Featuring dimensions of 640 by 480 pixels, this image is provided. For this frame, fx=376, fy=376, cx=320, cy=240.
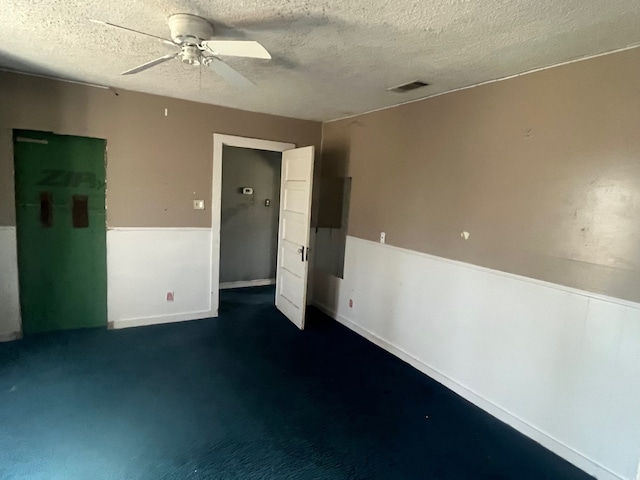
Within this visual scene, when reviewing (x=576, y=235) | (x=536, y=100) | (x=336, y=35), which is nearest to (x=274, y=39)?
(x=336, y=35)

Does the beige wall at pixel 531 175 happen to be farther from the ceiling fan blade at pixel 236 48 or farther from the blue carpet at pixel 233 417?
the ceiling fan blade at pixel 236 48

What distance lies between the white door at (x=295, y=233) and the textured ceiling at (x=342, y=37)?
1.08 metres

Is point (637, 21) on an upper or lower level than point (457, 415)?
upper

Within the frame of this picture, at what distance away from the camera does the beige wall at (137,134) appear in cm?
341

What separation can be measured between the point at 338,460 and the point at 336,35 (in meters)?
2.50

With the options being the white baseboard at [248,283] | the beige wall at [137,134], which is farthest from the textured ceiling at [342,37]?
the white baseboard at [248,283]

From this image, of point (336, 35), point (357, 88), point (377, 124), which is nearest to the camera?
point (336, 35)

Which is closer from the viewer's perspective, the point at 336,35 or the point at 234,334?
the point at 336,35

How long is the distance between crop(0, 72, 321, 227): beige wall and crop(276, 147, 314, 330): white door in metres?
0.62

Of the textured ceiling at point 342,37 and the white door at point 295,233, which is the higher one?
the textured ceiling at point 342,37

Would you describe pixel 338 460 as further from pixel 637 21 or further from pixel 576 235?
pixel 637 21

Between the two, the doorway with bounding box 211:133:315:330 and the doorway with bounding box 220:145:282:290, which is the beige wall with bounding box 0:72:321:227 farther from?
the doorway with bounding box 220:145:282:290

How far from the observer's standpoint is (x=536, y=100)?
8.34 feet

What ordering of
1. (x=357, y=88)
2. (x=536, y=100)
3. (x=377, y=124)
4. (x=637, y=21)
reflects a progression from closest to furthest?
(x=637, y=21) → (x=536, y=100) → (x=357, y=88) → (x=377, y=124)
